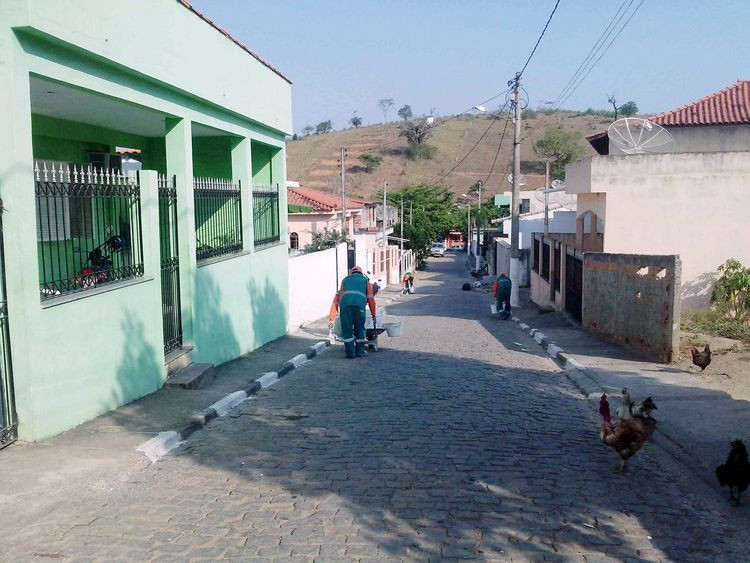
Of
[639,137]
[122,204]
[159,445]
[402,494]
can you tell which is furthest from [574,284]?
[402,494]

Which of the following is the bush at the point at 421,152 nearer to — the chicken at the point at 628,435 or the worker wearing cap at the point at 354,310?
the worker wearing cap at the point at 354,310

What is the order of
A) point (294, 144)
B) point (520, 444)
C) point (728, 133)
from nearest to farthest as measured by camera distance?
point (520, 444) < point (728, 133) < point (294, 144)

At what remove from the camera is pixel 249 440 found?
23.7 ft

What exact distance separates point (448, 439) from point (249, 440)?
77.3 inches

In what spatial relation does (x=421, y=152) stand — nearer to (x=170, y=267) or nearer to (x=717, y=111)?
(x=717, y=111)

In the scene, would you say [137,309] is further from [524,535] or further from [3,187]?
[524,535]

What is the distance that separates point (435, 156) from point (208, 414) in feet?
315

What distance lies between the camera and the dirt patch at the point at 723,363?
9836mm

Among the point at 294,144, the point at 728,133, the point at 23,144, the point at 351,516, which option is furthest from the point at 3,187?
the point at 294,144

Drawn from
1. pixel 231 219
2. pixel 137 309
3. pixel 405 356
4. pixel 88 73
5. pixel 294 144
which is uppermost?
pixel 294 144

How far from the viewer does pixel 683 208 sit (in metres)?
16.2

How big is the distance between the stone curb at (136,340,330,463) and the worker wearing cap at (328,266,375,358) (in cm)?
93

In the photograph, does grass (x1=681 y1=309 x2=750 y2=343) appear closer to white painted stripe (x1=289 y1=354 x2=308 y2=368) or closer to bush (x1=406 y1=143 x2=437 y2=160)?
white painted stripe (x1=289 y1=354 x2=308 y2=368)

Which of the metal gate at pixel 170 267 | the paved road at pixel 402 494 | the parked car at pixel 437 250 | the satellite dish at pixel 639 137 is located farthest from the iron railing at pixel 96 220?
the parked car at pixel 437 250
